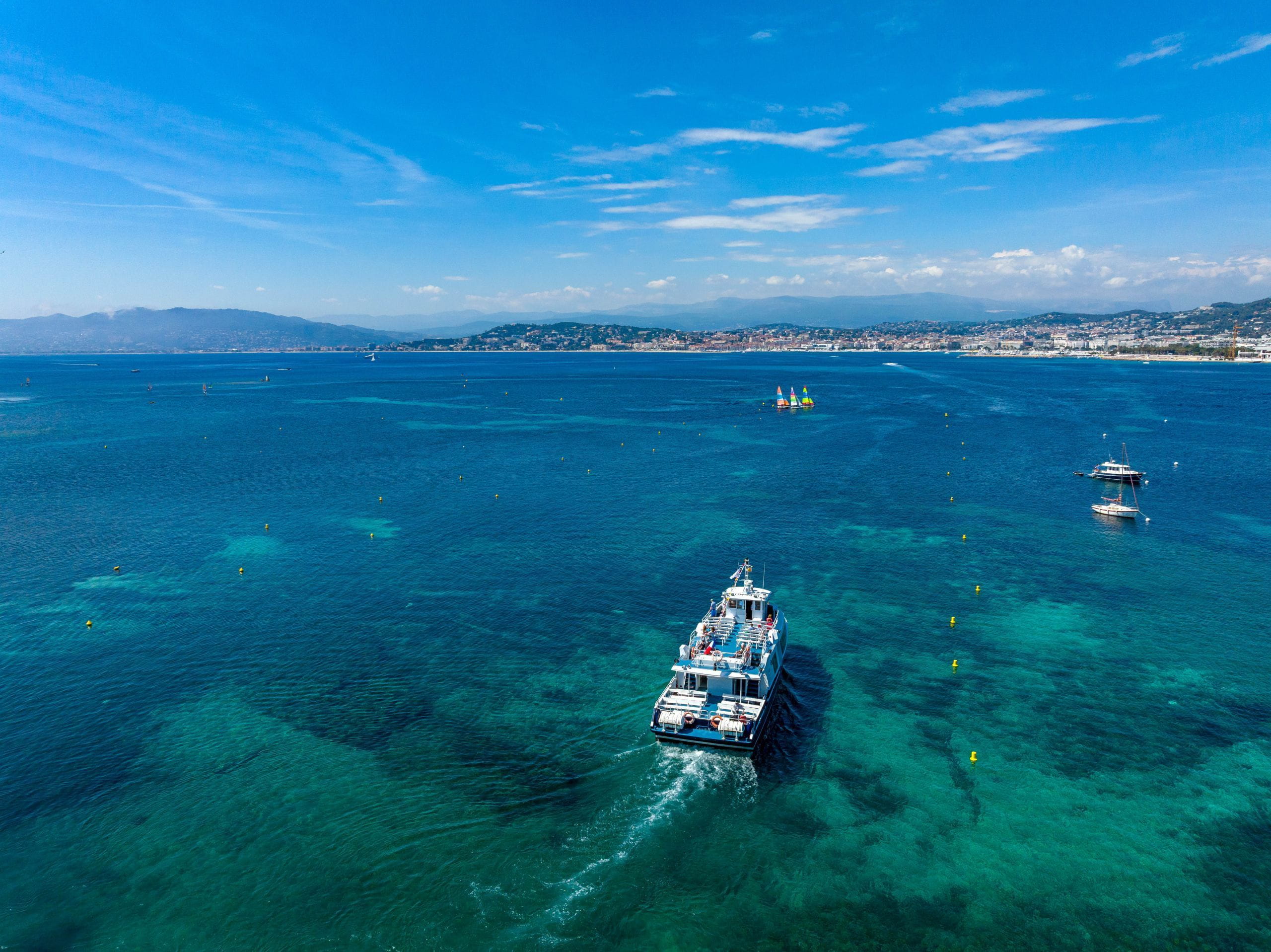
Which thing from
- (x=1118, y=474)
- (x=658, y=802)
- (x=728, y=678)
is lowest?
(x=658, y=802)

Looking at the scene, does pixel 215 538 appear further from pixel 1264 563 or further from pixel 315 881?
pixel 1264 563

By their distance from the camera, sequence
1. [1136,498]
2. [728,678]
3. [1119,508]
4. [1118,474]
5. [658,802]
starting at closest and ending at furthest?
[658,802] < [728,678] < [1119,508] < [1136,498] < [1118,474]

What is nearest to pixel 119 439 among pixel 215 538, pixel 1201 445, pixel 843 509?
pixel 215 538

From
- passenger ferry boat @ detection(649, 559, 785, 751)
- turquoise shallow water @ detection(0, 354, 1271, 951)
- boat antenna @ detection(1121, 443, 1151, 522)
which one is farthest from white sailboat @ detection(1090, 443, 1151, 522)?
passenger ferry boat @ detection(649, 559, 785, 751)

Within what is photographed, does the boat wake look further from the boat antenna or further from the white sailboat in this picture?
the boat antenna

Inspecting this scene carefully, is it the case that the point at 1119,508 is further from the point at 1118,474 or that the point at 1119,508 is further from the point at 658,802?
the point at 658,802

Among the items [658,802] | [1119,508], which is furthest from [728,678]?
[1119,508]

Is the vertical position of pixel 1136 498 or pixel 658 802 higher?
pixel 1136 498
